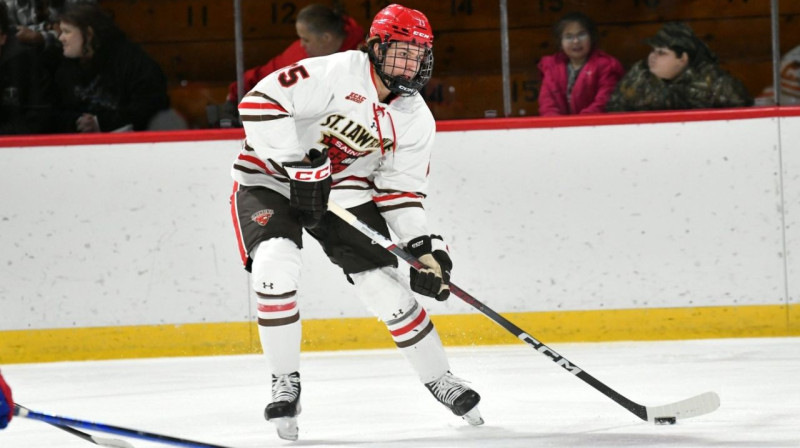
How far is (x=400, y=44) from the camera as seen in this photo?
116 inches

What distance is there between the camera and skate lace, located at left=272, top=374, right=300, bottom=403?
2886mm

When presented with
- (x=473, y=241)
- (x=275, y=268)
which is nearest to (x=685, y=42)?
(x=473, y=241)

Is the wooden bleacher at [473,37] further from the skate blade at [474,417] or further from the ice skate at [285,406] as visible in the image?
the ice skate at [285,406]

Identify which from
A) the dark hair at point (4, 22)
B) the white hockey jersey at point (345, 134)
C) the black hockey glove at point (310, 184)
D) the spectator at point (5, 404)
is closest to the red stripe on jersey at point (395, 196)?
the white hockey jersey at point (345, 134)

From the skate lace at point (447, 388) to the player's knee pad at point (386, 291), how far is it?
20 cm

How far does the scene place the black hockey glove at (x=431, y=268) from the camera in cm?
295

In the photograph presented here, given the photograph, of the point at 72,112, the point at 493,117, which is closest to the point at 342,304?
the point at 493,117

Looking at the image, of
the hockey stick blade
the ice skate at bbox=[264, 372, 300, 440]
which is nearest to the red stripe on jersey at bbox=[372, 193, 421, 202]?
the ice skate at bbox=[264, 372, 300, 440]

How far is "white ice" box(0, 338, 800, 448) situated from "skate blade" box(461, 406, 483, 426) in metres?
0.03

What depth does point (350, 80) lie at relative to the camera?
3.01m

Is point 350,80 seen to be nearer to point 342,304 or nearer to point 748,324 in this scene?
point 342,304

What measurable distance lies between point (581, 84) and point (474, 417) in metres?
1.97

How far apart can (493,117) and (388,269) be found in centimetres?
164

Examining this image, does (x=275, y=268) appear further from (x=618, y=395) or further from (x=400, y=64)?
(x=618, y=395)
